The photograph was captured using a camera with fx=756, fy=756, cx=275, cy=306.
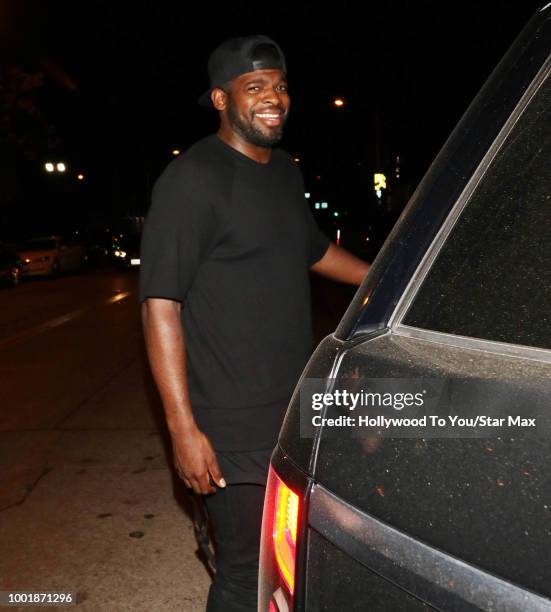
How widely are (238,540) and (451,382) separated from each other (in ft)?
3.87

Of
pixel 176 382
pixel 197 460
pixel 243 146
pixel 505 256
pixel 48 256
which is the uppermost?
pixel 243 146

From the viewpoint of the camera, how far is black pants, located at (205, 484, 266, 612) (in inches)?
85.0

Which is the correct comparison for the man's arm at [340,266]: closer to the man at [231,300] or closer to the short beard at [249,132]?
the man at [231,300]

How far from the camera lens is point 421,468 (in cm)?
114

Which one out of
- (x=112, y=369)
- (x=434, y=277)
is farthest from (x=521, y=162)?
(x=112, y=369)

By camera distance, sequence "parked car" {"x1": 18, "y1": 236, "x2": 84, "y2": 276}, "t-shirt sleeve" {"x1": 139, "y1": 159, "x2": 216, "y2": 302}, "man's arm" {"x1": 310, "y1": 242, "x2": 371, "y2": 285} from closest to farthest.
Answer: "t-shirt sleeve" {"x1": 139, "y1": 159, "x2": 216, "y2": 302} → "man's arm" {"x1": 310, "y1": 242, "x2": 371, "y2": 285} → "parked car" {"x1": 18, "y1": 236, "x2": 84, "y2": 276}

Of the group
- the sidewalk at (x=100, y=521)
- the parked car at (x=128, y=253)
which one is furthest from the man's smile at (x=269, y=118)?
the parked car at (x=128, y=253)

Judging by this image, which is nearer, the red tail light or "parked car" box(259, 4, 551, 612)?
"parked car" box(259, 4, 551, 612)

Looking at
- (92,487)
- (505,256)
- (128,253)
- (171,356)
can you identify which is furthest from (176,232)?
(128,253)

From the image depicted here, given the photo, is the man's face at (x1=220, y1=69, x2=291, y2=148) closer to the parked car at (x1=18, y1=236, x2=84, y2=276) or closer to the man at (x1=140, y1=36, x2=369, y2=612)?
the man at (x1=140, y1=36, x2=369, y2=612)

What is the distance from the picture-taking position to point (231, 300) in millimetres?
2113

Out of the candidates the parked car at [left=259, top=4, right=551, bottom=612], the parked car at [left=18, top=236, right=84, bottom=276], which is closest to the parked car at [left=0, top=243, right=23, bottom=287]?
the parked car at [left=18, top=236, right=84, bottom=276]

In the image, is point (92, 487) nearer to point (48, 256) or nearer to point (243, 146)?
point (243, 146)

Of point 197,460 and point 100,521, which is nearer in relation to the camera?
point 197,460
